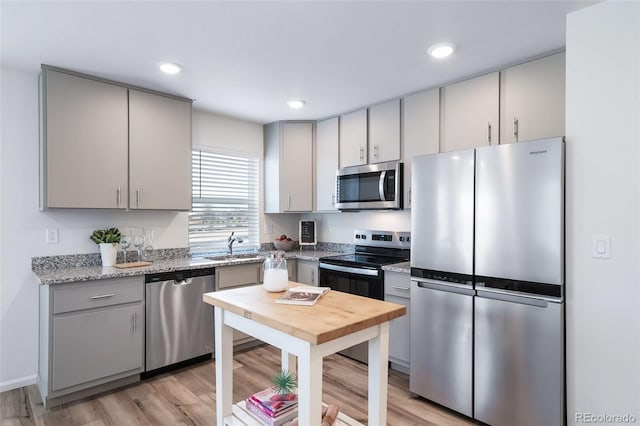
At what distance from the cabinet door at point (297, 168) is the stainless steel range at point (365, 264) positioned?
29.5 inches

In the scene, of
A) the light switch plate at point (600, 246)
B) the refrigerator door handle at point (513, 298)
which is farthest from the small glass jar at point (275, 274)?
the light switch plate at point (600, 246)

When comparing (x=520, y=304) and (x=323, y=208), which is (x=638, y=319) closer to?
(x=520, y=304)

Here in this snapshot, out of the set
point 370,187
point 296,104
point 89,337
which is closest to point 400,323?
point 370,187

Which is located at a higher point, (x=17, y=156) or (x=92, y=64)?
(x=92, y=64)

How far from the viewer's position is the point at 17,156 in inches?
106

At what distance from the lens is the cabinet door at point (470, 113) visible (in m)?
2.64

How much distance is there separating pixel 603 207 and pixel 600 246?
0.67ft

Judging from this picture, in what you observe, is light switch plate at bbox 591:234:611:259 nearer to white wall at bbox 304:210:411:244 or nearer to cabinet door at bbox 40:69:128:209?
white wall at bbox 304:210:411:244

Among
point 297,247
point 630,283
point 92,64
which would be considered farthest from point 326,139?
point 630,283

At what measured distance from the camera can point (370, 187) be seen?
343cm

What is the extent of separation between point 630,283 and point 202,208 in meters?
3.56

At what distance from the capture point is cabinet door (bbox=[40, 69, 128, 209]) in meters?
2.58

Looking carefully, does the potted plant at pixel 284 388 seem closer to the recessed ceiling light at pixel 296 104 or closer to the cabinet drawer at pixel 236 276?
the cabinet drawer at pixel 236 276

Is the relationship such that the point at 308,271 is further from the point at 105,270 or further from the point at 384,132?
the point at 105,270
